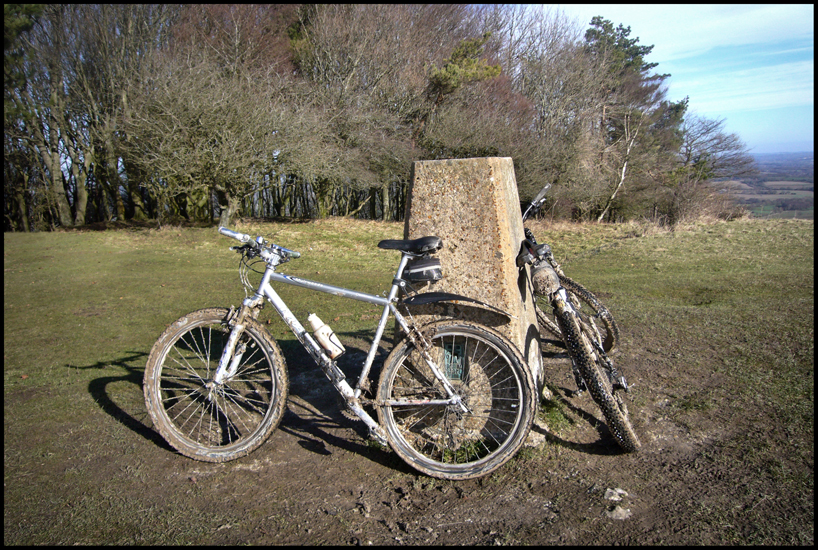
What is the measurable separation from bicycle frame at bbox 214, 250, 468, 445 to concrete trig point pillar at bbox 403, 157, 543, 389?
40 centimetres

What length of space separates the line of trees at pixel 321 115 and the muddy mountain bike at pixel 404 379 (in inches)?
485

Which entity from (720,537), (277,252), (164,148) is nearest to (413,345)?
(277,252)

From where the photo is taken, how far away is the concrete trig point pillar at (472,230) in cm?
333

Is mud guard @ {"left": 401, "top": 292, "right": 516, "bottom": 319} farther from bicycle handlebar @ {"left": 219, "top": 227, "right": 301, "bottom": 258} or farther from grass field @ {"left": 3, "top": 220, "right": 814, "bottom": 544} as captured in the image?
grass field @ {"left": 3, "top": 220, "right": 814, "bottom": 544}

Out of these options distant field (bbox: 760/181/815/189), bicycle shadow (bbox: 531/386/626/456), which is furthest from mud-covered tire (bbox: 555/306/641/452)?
distant field (bbox: 760/181/815/189)

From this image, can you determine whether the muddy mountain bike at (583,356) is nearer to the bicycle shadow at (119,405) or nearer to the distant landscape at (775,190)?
the bicycle shadow at (119,405)

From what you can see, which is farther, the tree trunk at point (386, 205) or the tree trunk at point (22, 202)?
the tree trunk at point (386, 205)

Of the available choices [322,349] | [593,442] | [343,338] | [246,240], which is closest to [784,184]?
[343,338]

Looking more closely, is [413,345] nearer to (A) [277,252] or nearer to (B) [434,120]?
(A) [277,252]

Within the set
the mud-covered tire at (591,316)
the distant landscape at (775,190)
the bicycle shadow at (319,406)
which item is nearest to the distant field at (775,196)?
the distant landscape at (775,190)

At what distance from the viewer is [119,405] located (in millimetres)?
3998

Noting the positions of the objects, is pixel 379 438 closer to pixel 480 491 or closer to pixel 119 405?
pixel 480 491

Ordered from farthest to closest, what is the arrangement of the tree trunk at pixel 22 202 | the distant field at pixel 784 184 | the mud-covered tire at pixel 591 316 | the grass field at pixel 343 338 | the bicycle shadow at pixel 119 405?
the distant field at pixel 784 184 < the tree trunk at pixel 22 202 < the mud-covered tire at pixel 591 316 < the bicycle shadow at pixel 119 405 < the grass field at pixel 343 338

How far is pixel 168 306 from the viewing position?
752cm
